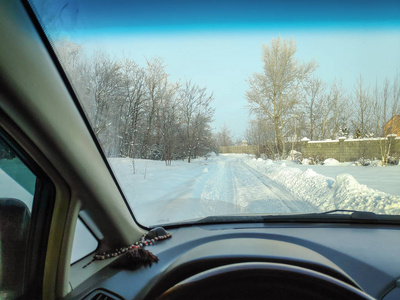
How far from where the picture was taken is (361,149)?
19.1 ft

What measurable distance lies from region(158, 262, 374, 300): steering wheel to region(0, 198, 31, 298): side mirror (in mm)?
823

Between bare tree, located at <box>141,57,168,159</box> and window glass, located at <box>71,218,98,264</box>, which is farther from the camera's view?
bare tree, located at <box>141,57,168,159</box>

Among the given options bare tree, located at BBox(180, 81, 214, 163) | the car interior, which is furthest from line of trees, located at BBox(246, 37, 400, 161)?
the car interior

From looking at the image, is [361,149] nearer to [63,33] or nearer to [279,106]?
[279,106]

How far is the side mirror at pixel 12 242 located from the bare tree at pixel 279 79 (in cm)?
331

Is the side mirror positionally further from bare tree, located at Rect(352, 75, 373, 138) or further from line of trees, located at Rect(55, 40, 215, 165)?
bare tree, located at Rect(352, 75, 373, 138)

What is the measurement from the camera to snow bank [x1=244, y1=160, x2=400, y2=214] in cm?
372

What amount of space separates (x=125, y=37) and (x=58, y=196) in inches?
69.0

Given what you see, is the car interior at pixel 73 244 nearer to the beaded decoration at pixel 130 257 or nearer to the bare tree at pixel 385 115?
the beaded decoration at pixel 130 257

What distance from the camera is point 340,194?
209 inches

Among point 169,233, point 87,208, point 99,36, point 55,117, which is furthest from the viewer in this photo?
point 169,233

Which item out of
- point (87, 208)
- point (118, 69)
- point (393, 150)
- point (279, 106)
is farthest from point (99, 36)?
point (393, 150)

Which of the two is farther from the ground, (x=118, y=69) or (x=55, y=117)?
(x=118, y=69)

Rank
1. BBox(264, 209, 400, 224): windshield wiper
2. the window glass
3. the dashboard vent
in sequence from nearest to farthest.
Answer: the dashboard vent → the window glass → BBox(264, 209, 400, 224): windshield wiper
